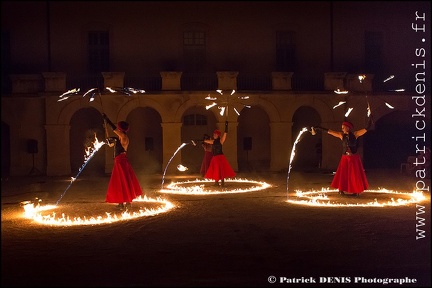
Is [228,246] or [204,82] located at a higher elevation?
[204,82]

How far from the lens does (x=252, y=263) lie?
8.04 meters

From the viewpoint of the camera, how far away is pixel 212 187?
1872cm

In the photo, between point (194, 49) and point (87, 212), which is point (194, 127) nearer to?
point (194, 49)

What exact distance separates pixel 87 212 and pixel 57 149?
44.4ft

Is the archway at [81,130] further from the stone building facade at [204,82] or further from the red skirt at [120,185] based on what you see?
the red skirt at [120,185]

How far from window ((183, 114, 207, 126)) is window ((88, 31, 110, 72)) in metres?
4.81

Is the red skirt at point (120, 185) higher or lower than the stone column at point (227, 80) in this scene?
lower

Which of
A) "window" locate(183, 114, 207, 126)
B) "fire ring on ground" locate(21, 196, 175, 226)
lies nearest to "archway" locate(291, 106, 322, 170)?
"window" locate(183, 114, 207, 126)

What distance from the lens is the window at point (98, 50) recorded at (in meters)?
28.6

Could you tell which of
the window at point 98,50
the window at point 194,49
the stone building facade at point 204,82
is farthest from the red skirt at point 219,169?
the window at point 98,50

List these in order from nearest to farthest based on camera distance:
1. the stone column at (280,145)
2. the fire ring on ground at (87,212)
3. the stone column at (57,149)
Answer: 1. the fire ring on ground at (87,212)
2. the stone column at (57,149)
3. the stone column at (280,145)

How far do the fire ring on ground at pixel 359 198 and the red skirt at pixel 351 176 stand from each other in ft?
0.89

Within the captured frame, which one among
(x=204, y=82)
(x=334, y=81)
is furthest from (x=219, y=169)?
(x=334, y=81)

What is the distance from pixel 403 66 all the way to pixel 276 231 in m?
22.5
